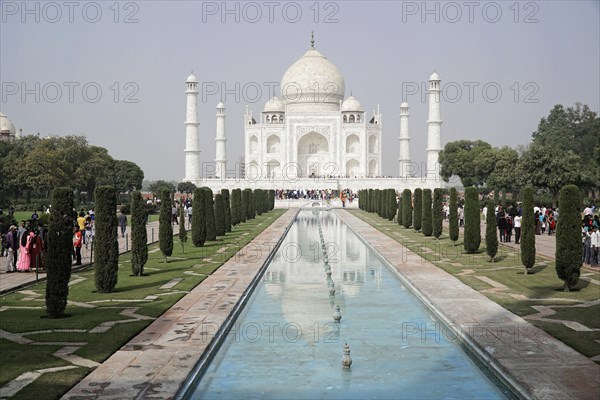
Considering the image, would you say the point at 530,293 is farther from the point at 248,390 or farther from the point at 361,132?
the point at 361,132

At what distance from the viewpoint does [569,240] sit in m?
9.69

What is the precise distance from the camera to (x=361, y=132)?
56344 mm

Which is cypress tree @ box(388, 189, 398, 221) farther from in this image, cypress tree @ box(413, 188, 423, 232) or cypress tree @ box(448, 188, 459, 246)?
cypress tree @ box(448, 188, 459, 246)

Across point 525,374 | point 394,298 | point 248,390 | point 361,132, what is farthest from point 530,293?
point 361,132

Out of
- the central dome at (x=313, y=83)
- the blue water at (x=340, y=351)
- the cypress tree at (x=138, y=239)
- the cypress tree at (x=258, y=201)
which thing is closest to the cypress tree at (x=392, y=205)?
the cypress tree at (x=258, y=201)

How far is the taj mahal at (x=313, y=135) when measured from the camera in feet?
179

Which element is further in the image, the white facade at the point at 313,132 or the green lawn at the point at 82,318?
the white facade at the point at 313,132

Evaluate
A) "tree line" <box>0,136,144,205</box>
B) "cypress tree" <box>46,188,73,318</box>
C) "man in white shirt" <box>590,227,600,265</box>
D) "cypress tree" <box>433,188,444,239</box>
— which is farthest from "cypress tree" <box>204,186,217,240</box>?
"tree line" <box>0,136,144,205</box>

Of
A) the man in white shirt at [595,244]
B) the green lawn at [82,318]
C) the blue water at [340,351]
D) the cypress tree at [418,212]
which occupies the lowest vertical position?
the blue water at [340,351]

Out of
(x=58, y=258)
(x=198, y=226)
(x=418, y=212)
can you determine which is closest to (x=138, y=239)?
(x=58, y=258)

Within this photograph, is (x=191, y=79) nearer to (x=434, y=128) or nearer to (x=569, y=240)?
(x=434, y=128)

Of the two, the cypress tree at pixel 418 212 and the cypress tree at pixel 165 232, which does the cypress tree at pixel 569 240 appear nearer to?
the cypress tree at pixel 165 232

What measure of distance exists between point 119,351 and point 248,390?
1.40 m

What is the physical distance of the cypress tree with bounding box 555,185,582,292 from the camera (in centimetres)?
969
